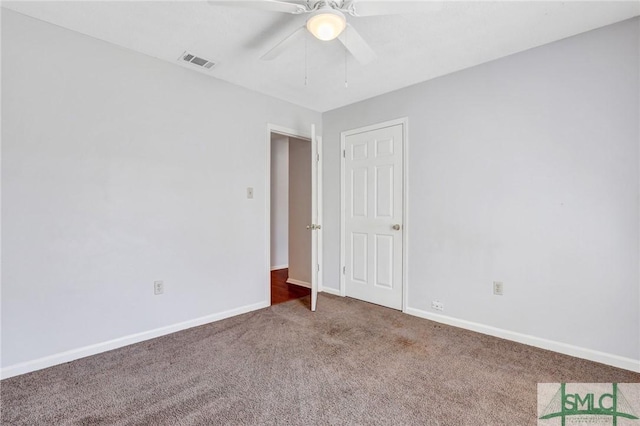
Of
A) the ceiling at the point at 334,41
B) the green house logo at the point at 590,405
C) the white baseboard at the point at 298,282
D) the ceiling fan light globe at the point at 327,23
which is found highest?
the ceiling at the point at 334,41

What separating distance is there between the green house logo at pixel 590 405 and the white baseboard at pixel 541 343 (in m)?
0.24

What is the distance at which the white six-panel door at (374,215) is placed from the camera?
3.33 m

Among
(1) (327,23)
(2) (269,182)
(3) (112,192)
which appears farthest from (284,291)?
(1) (327,23)

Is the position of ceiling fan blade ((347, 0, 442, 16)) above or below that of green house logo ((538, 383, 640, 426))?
above

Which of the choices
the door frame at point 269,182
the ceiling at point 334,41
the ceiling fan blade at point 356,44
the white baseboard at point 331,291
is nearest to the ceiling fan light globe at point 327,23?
the ceiling fan blade at point 356,44

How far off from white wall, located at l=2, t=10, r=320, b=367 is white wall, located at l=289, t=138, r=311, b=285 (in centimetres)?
121

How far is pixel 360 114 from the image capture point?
3.64 metres

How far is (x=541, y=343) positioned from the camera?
2430mm

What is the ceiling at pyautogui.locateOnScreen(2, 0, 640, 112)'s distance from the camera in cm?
197

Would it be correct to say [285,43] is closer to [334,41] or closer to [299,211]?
[334,41]

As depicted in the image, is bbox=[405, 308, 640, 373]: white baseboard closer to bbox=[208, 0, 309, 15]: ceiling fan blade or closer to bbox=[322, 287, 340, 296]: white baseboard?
bbox=[322, 287, 340, 296]: white baseboard

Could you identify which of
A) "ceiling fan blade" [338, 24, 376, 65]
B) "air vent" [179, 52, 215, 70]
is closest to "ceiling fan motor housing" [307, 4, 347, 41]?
"ceiling fan blade" [338, 24, 376, 65]

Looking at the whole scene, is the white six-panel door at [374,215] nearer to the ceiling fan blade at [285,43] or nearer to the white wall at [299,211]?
the white wall at [299,211]

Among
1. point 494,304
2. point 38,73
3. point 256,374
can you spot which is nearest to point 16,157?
point 38,73
